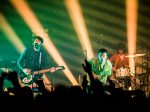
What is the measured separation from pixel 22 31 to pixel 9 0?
1.17m

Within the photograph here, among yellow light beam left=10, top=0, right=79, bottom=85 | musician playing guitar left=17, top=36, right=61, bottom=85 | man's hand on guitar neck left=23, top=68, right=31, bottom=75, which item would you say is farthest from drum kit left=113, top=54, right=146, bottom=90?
man's hand on guitar neck left=23, top=68, right=31, bottom=75

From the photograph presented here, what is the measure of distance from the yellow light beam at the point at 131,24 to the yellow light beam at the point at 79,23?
1.44 metres

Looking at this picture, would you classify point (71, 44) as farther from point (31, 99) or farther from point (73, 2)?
point (31, 99)

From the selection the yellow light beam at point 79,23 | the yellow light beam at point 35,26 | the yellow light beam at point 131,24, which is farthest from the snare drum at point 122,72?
the yellow light beam at point 35,26

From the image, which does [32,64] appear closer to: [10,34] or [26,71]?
[26,71]

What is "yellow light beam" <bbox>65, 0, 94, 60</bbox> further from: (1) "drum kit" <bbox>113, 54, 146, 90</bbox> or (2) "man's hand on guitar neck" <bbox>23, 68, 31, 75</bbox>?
(2) "man's hand on guitar neck" <bbox>23, 68, 31, 75</bbox>

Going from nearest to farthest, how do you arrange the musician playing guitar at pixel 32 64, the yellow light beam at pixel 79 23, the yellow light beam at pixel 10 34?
the musician playing guitar at pixel 32 64
the yellow light beam at pixel 10 34
the yellow light beam at pixel 79 23

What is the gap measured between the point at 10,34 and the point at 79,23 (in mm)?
2487

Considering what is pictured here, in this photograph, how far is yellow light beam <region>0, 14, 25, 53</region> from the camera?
11.1 meters

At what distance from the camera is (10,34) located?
37.0 ft

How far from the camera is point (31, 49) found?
8.66m

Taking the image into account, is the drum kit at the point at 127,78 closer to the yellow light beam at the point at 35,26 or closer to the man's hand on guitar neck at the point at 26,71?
the yellow light beam at the point at 35,26

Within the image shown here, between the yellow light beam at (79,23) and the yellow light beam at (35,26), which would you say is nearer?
the yellow light beam at (35,26)

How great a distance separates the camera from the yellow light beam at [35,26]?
439 inches
